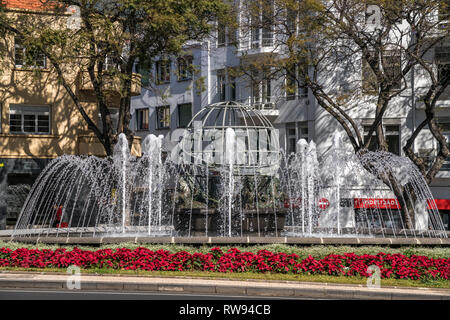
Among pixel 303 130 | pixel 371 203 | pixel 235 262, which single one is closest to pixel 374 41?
pixel 371 203

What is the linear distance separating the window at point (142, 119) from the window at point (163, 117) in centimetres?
123

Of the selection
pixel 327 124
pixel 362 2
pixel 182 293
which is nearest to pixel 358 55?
pixel 327 124

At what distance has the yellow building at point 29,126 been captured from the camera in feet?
116

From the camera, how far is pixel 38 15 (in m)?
32.5

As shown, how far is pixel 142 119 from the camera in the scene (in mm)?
51344

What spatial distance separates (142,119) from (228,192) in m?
28.4

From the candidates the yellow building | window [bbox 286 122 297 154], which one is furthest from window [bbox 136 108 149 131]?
the yellow building

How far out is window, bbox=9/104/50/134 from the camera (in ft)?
117

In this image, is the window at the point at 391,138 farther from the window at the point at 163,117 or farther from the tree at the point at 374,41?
the window at the point at 163,117

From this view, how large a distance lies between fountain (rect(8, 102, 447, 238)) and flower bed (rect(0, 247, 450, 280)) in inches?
216

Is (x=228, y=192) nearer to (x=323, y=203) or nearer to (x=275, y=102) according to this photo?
(x=323, y=203)

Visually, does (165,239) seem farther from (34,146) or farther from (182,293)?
(34,146)

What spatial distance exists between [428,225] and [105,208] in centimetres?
1417

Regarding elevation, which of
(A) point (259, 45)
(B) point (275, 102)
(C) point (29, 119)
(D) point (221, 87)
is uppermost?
(A) point (259, 45)
